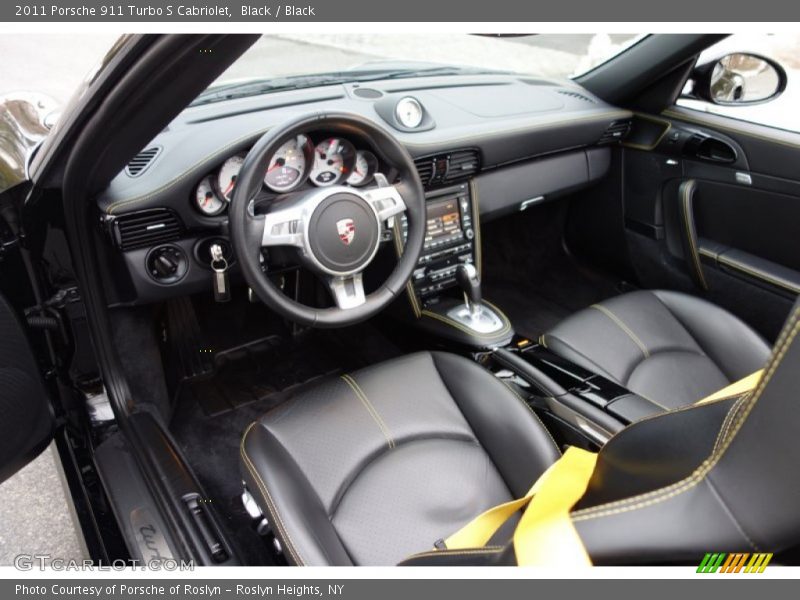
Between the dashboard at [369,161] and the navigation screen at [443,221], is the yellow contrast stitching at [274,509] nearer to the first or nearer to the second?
the dashboard at [369,161]

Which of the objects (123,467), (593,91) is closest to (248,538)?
(123,467)

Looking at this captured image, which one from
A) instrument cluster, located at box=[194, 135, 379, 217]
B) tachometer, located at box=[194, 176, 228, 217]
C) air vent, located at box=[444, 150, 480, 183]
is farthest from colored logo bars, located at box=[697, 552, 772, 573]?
air vent, located at box=[444, 150, 480, 183]

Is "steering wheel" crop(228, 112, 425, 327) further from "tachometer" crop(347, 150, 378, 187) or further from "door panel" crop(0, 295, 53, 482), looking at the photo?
"door panel" crop(0, 295, 53, 482)

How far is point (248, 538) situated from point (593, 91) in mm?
2124

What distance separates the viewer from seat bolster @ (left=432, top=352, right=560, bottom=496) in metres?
1.44

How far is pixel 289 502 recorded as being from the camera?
4.32ft

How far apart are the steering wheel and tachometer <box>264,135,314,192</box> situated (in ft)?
0.27

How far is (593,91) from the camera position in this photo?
2.61 meters

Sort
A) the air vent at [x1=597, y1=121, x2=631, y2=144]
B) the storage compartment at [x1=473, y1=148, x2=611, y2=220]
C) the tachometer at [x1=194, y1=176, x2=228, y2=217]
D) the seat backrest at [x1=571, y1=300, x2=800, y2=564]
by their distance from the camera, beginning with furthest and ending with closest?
the air vent at [x1=597, y1=121, x2=631, y2=144] < the storage compartment at [x1=473, y1=148, x2=611, y2=220] < the tachometer at [x1=194, y1=176, x2=228, y2=217] < the seat backrest at [x1=571, y1=300, x2=800, y2=564]

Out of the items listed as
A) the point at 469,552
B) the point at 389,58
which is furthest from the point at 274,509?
the point at 389,58

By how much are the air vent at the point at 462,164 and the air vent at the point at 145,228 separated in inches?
36.0

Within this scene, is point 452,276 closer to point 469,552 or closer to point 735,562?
point 469,552

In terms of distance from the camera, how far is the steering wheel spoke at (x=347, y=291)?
1.64 metres

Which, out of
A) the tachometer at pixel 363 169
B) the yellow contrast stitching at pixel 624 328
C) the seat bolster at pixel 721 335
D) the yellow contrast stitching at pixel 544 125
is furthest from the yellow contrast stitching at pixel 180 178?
the seat bolster at pixel 721 335
